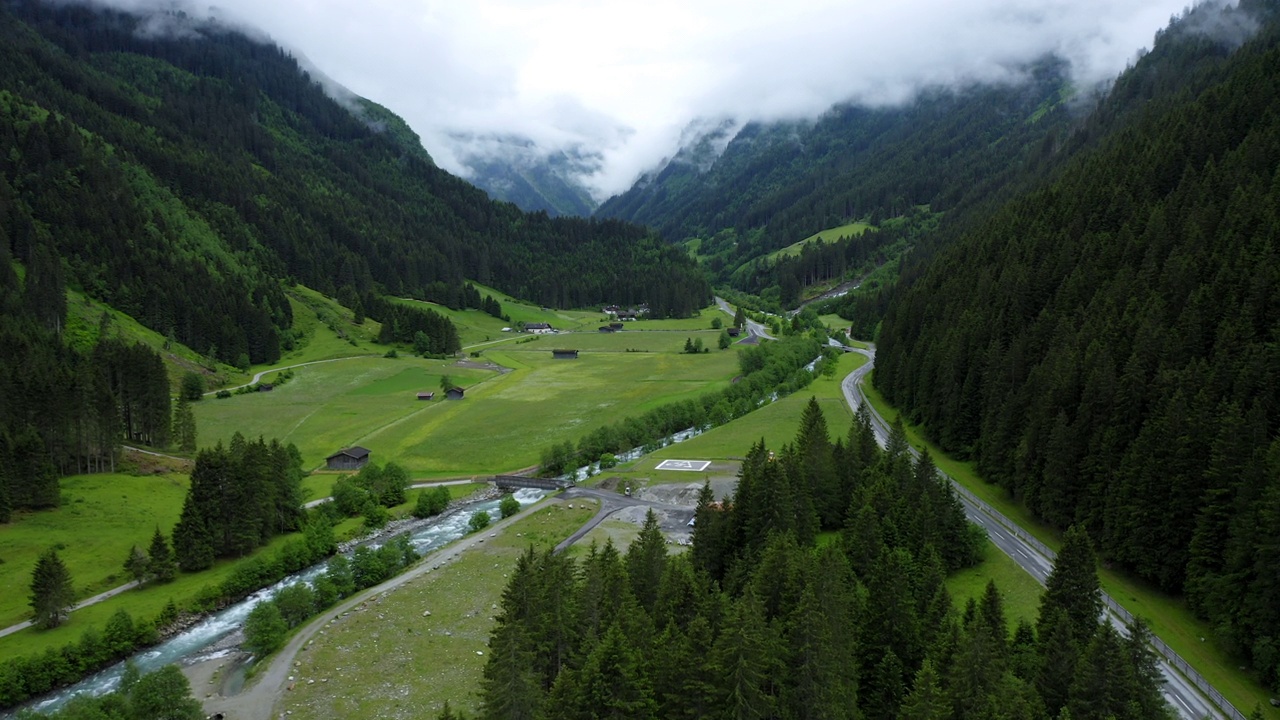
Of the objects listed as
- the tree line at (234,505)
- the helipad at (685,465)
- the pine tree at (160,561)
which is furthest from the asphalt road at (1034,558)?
the pine tree at (160,561)

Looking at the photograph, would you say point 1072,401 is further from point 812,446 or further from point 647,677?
point 647,677

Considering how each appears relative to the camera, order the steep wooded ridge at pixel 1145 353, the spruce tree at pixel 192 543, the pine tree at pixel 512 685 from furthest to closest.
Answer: the spruce tree at pixel 192 543, the steep wooded ridge at pixel 1145 353, the pine tree at pixel 512 685

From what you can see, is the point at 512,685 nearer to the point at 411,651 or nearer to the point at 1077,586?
the point at 411,651

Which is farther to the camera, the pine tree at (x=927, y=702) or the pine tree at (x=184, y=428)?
the pine tree at (x=184, y=428)

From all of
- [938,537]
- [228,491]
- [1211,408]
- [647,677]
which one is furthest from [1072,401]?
[228,491]

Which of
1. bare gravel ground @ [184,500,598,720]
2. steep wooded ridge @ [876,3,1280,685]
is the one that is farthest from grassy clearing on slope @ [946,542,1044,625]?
bare gravel ground @ [184,500,598,720]

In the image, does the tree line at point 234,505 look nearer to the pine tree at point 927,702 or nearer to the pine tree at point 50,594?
the pine tree at point 50,594

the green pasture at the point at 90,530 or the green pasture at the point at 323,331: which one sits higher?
the green pasture at the point at 323,331
